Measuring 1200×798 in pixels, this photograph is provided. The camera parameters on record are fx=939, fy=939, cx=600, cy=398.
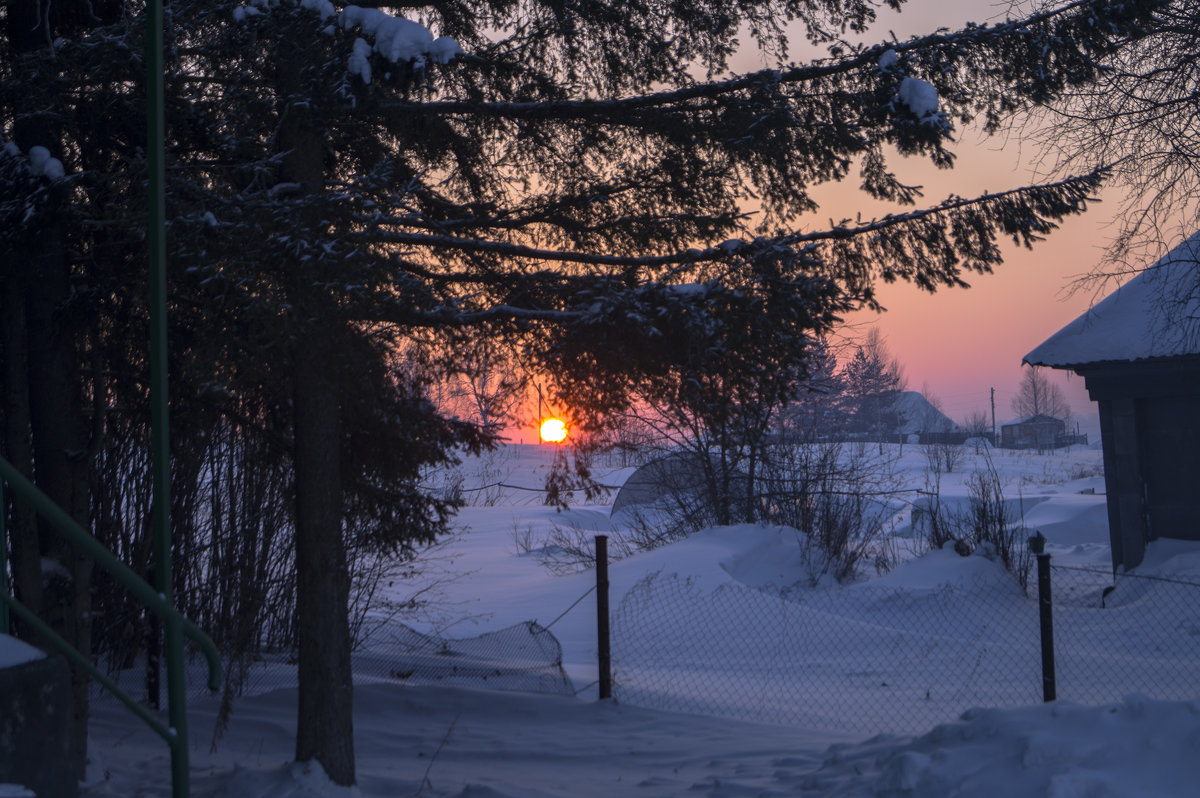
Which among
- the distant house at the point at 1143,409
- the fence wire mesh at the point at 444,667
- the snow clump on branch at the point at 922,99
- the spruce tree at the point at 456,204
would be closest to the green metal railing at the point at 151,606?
the spruce tree at the point at 456,204

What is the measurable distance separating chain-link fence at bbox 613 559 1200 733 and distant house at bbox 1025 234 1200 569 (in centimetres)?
97

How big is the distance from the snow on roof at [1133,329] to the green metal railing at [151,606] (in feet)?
38.1

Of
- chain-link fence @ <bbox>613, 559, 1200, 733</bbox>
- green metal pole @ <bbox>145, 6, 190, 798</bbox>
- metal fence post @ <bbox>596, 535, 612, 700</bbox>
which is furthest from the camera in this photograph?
chain-link fence @ <bbox>613, 559, 1200, 733</bbox>

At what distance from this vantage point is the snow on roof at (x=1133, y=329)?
38.3 feet

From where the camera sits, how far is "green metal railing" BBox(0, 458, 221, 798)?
9.02ft

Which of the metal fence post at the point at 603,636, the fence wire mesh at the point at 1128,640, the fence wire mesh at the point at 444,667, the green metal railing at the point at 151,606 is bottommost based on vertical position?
the fence wire mesh at the point at 1128,640

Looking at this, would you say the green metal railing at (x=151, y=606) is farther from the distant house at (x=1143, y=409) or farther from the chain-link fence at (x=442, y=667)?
the distant house at (x=1143, y=409)

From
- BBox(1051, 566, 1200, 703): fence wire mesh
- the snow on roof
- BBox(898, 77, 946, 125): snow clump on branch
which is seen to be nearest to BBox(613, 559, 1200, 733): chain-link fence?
BBox(1051, 566, 1200, 703): fence wire mesh

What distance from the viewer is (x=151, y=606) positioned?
10.4 feet

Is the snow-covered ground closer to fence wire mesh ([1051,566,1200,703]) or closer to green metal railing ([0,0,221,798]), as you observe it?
fence wire mesh ([1051,566,1200,703])

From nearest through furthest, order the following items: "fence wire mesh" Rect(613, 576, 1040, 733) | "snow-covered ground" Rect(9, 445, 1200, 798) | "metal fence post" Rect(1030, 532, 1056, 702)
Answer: "snow-covered ground" Rect(9, 445, 1200, 798) → "metal fence post" Rect(1030, 532, 1056, 702) → "fence wire mesh" Rect(613, 576, 1040, 733)

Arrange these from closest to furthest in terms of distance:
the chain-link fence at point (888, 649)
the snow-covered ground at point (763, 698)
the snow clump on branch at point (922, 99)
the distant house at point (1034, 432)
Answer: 1. the snow-covered ground at point (763, 698)
2. the snow clump on branch at point (922, 99)
3. the chain-link fence at point (888, 649)
4. the distant house at point (1034, 432)

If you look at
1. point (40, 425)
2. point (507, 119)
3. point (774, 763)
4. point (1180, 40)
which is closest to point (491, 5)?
point (507, 119)

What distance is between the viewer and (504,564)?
60.9 feet
